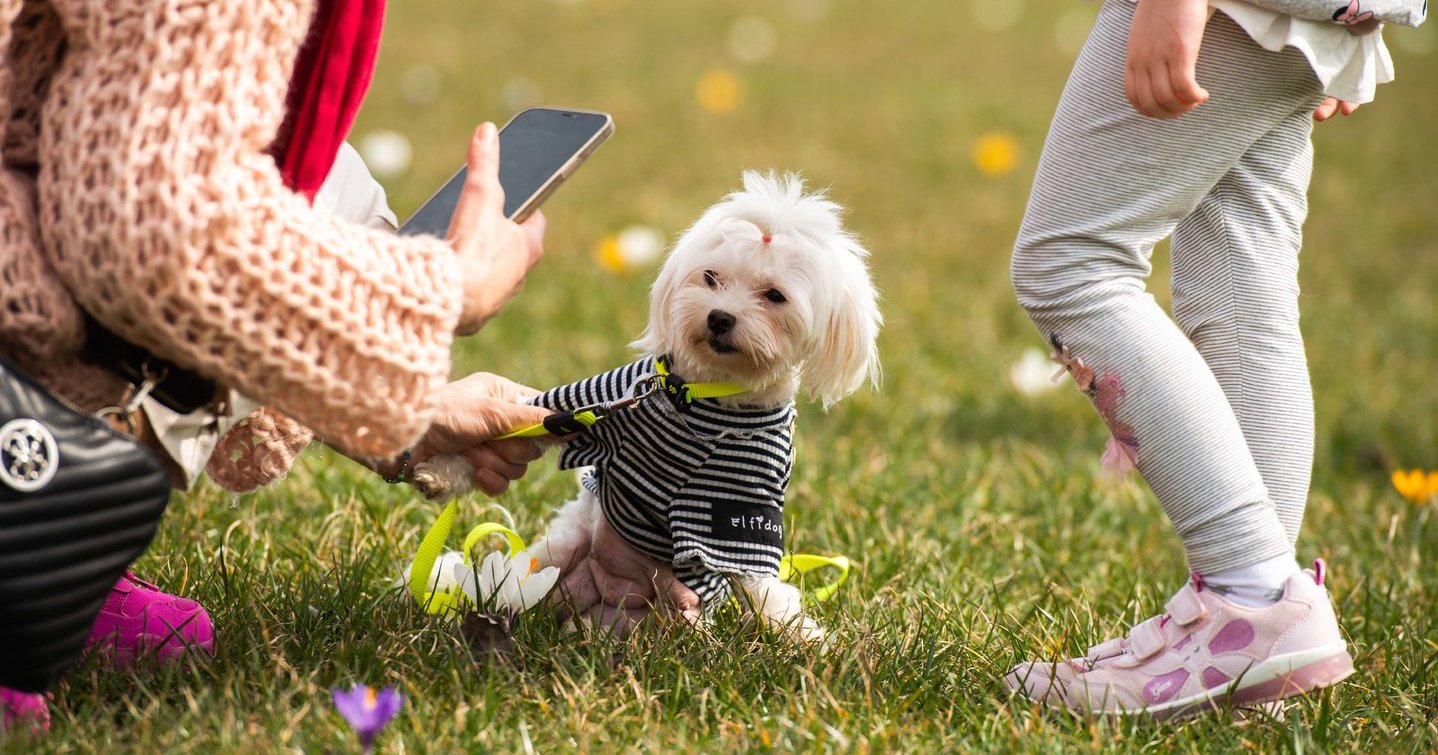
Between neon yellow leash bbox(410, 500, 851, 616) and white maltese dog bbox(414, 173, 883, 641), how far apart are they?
0.34ft

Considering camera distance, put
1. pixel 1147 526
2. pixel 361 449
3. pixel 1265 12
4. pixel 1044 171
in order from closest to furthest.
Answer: pixel 361 449
pixel 1265 12
pixel 1044 171
pixel 1147 526

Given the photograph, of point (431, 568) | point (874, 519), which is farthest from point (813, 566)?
point (431, 568)

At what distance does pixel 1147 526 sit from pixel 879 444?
76 cm

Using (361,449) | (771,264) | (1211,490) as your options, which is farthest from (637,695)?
(1211,490)

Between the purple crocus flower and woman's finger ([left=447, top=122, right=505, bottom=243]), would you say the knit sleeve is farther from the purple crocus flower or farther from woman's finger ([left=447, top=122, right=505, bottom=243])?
the purple crocus flower

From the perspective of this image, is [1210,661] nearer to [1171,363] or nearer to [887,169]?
[1171,363]

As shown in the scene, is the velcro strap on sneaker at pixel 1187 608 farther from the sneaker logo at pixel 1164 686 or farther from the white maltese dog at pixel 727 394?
the white maltese dog at pixel 727 394

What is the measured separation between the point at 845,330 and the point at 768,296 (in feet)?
0.45

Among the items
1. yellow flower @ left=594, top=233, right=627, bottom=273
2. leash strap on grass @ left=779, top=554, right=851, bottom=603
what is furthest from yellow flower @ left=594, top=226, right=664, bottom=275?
leash strap on grass @ left=779, top=554, right=851, bottom=603

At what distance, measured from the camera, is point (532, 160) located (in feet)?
7.34

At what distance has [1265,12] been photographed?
6.82 feet

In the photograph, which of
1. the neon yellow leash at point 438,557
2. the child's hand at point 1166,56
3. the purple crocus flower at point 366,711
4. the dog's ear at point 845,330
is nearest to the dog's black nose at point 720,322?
the dog's ear at point 845,330

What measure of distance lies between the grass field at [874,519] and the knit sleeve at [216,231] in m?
0.49

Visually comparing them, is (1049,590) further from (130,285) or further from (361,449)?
(130,285)
